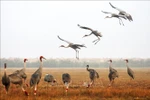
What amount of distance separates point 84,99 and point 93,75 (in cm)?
549

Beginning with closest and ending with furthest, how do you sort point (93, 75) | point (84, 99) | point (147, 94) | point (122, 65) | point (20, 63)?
1. point (84, 99)
2. point (147, 94)
3. point (93, 75)
4. point (20, 63)
5. point (122, 65)

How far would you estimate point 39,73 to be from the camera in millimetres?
18156

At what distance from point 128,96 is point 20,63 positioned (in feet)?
250

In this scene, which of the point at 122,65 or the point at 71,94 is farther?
the point at 122,65

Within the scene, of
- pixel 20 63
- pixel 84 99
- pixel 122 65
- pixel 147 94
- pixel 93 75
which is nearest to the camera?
pixel 84 99

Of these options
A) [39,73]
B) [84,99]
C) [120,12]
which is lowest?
[84,99]

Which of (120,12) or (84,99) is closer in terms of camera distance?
(84,99)

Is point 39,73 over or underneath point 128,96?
over

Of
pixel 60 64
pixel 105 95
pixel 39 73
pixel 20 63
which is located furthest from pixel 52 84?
pixel 60 64

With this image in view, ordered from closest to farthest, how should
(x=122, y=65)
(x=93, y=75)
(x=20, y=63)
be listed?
(x=93, y=75) → (x=20, y=63) → (x=122, y=65)

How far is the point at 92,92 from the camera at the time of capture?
18.1 meters

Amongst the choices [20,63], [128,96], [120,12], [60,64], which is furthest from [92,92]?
[60,64]

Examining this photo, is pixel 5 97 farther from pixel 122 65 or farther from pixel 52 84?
pixel 122 65

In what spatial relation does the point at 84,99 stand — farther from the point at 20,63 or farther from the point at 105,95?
the point at 20,63
